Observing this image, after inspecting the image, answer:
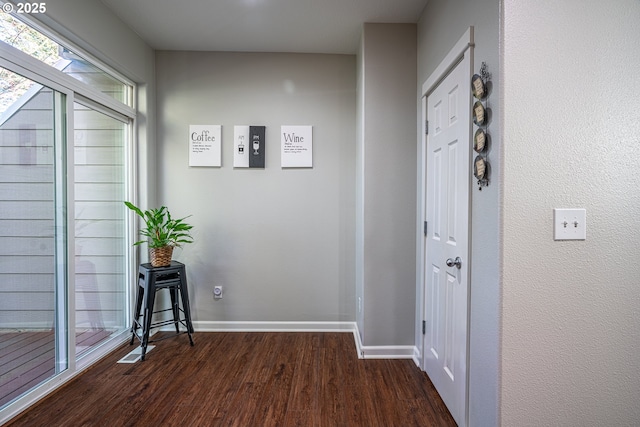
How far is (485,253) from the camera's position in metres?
1.41

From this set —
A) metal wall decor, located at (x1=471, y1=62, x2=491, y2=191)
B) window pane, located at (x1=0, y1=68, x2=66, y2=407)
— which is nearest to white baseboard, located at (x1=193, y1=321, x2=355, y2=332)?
window pane, located at (x1=0, y1=68, x2=66, y2=407)

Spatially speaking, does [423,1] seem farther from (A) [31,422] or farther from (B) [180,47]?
(A) [31,422]

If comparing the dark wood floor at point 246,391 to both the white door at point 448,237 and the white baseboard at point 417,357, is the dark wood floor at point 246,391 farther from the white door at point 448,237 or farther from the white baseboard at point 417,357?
the white door at point 448,237

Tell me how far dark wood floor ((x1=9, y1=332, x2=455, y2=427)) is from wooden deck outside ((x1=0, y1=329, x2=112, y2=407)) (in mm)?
149

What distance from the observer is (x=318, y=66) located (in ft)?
9.85

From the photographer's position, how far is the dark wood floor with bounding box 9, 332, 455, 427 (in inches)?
70.2

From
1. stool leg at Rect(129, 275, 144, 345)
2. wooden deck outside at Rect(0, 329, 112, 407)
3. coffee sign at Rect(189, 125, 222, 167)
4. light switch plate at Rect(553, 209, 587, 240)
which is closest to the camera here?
light switch plate at Rect(553, 209, 587, 240)

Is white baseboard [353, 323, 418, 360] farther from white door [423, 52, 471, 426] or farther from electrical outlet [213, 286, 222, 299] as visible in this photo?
electrical outlet [213, 286, 222, 299]

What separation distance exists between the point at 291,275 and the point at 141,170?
5.63ft

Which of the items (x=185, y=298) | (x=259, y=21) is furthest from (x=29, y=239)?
(x=259, y=21)

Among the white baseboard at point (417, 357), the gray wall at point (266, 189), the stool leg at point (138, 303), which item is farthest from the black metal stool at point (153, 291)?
the white baseboard at point (417, 357)

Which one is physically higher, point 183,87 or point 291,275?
point 183,87

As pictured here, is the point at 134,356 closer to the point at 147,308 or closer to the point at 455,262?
the point at 147,308

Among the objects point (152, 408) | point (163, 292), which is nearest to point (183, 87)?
point (163, 292)
